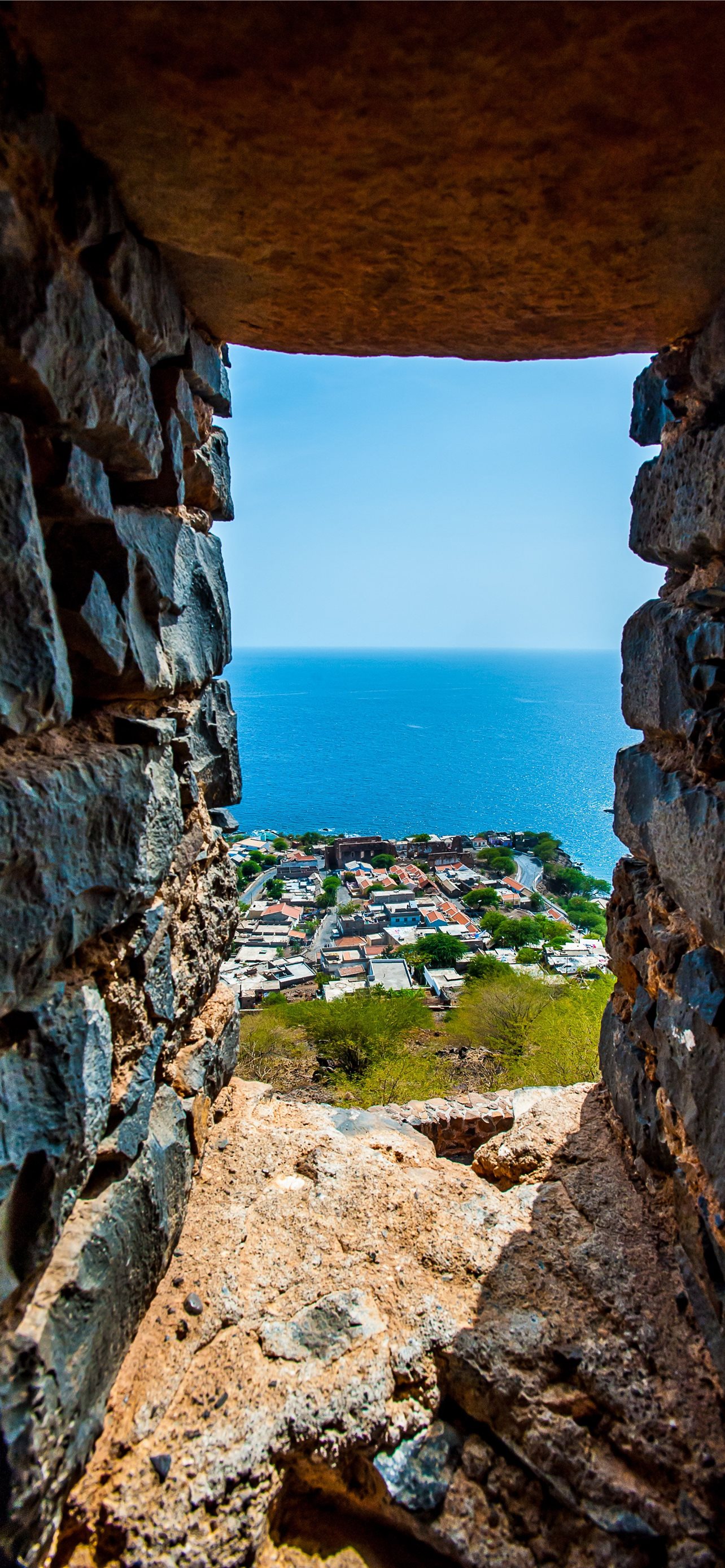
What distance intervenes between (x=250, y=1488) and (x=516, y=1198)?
1362 mm

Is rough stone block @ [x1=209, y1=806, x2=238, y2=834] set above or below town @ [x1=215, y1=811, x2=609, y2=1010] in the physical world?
above

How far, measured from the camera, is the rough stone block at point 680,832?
6.84 feet

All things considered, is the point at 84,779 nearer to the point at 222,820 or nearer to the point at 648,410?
the point at 222,820

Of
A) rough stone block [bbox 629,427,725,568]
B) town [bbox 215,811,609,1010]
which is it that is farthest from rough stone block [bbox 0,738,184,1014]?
town [bbox 215,811,609,1010]

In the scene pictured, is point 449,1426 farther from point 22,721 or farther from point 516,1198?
point 22,721

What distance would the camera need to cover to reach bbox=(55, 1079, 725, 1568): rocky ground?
6.24 feet

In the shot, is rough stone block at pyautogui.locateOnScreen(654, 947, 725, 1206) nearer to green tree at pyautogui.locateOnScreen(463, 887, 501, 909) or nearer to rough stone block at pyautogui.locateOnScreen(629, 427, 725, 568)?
rough stone block at pyautogui.locateOnScreen(629, 427, 725, 568)

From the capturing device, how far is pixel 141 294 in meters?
2.07

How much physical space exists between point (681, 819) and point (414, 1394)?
1.96 meters

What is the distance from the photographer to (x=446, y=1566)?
6.59 ft

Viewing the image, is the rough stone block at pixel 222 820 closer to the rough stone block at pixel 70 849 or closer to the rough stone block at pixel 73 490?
the rough stone block at pixel 70 849

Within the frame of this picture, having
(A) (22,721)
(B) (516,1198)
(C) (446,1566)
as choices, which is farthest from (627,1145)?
(A) (22,721)

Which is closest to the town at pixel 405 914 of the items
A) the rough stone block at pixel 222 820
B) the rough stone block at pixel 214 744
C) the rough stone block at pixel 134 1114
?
the rough stone block at pixel 222 820

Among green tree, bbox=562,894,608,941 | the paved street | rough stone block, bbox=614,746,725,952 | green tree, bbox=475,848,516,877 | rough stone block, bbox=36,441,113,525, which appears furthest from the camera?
green tree, bbox=475,848,516,877
